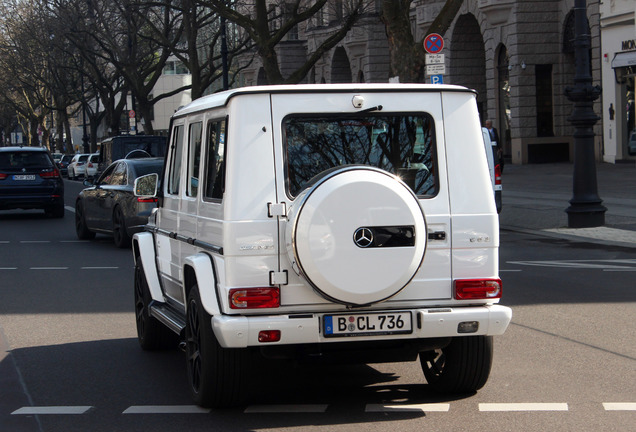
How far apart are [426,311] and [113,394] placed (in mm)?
2213

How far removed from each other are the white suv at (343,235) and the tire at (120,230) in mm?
11260

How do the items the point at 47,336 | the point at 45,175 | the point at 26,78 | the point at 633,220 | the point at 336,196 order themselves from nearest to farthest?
the point at 336,196
the point at 47,336
the point at 633,220
the point at 45,175
the point at 26,78

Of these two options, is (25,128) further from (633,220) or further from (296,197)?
(296,197)

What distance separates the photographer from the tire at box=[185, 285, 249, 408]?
6.12 m

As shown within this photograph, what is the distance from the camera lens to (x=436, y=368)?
677 cm

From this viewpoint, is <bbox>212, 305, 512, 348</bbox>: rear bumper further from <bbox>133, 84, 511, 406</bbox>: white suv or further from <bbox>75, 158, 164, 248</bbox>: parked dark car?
<bbox>75, 158, 164, 248</bbox>: parked dark car

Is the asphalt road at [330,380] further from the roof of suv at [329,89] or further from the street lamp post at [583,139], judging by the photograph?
the street lamp post at [583,139]

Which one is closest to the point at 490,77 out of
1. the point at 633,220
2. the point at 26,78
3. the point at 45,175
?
the point at 45,175

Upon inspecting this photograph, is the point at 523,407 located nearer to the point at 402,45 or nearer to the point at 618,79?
the point at 402,45

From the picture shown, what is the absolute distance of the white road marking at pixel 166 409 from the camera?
6367 millimetres

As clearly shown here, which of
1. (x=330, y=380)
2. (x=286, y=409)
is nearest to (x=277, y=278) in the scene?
(x=286, y=409)

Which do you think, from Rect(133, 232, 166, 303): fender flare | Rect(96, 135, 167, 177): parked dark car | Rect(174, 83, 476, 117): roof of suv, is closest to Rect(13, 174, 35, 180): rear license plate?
Rect(96, 135, 167, 177): parked dark car

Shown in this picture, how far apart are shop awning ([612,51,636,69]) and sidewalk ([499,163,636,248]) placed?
317cm

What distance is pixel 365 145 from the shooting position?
6270 mm
